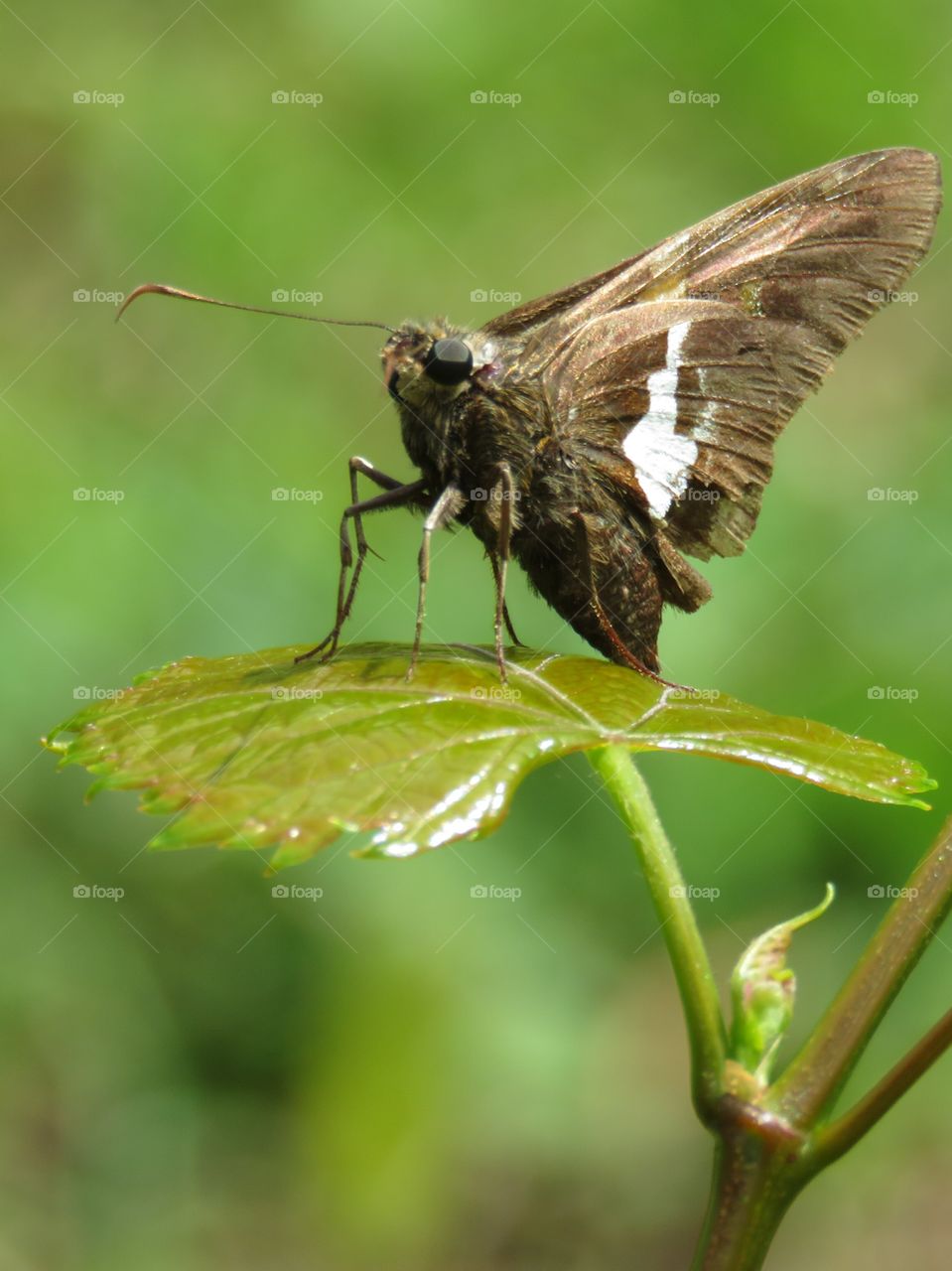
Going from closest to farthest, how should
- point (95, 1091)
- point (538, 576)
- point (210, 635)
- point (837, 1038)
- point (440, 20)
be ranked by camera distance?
point (837, 1038), point (538, 576), point (95, 1091), point (210, 635), point (440, 20)

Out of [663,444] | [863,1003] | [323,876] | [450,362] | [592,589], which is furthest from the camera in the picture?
[323,876]

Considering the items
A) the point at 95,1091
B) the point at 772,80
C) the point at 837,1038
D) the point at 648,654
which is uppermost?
the point at 772,80

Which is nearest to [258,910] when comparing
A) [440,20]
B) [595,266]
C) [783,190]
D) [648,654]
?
[648,654]

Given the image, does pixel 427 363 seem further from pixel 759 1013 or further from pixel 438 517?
pixel 759 1013

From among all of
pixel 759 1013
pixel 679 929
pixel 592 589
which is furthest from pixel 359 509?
pixel 759 1013

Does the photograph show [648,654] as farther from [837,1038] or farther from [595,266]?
[595,266]

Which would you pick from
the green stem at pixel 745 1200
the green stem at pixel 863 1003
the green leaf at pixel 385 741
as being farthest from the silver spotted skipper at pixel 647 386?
the green stem at pixel 745 1200

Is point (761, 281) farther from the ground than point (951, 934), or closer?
farther from the ground

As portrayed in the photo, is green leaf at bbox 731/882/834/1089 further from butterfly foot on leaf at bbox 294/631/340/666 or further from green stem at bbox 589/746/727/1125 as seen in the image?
butterfly foot on leaf at bbox 294/631/340/666
